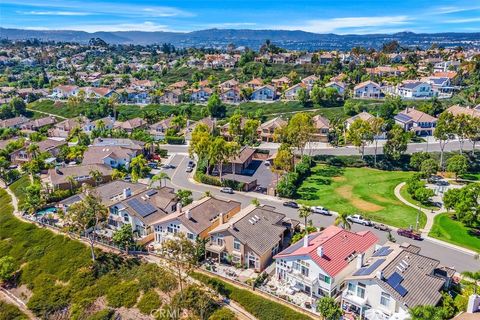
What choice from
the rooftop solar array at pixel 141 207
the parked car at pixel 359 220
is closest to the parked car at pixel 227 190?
the rooftop solar array at pixel 141 207

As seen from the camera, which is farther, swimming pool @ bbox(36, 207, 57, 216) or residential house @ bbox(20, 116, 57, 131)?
residential house @ bbox(20, 116, 57, 131)

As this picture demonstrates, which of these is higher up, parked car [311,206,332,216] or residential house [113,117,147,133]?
residential house [113,117,147,133]

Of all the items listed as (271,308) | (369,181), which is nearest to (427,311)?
(271,308)

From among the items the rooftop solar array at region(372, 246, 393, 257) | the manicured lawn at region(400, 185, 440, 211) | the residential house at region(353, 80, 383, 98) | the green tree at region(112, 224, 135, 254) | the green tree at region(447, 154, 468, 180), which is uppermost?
the residential house at region(353, 80, 383, 98)

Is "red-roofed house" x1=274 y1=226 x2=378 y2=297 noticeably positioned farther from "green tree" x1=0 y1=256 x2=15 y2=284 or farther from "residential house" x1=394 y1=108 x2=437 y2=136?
"residential house" x1=394 y1=108 x2=437 y2=136

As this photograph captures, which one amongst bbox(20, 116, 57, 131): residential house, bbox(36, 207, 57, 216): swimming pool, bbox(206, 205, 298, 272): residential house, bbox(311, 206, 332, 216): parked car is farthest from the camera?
bbox(20, 116, 57, 131): residential house

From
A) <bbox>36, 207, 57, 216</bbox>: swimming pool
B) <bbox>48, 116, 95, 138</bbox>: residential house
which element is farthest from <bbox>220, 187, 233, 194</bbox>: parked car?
<bbox>48, 116, 95, 138</bbox>: residential house

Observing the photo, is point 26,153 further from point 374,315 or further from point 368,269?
point 374,315

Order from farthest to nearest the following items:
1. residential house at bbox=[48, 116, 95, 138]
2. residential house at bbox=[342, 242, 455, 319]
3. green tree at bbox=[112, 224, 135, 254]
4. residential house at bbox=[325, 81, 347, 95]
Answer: residential house at bbox=[325, 81, 347, 95]
residential house at bbox=[48, 116, 95, 138]
green tree at bbox=[112, 224, 135, 254]
residential house at bbox=[342, 242, 455, 319]
